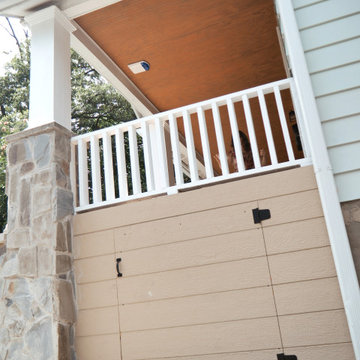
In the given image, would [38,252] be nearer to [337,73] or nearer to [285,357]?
[285,357]

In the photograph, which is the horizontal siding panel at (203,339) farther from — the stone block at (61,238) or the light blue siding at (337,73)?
the light blue siding at (337,73)

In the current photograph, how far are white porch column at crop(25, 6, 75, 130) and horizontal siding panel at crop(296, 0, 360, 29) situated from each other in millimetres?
2155

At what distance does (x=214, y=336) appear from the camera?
2.65m

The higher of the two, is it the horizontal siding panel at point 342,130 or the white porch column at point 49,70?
the white porch column at point 49,70

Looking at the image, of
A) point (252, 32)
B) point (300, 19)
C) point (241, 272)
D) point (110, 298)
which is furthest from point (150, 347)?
point (252, 32)

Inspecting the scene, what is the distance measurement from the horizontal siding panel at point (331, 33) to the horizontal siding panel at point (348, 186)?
96cm

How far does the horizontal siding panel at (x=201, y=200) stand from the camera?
9.16 ft

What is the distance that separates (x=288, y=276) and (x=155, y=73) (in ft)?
11.0

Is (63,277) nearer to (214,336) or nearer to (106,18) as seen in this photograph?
(214,336)

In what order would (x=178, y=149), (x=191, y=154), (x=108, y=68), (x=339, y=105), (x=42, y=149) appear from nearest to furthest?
1. (x=339, y=105)
2. (x=191, y=154)
3. (x=178, y=149)
4. (x=42, y=149)
5. (x=108, y=68)

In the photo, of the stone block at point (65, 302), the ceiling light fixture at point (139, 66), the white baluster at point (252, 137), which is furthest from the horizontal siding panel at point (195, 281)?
the ceiling light fixture at point (139, 66)

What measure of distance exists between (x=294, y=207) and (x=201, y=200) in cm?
69

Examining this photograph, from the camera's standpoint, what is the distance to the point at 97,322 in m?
2.99

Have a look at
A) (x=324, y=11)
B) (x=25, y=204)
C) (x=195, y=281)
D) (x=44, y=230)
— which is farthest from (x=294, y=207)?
(x=25, y=204)
